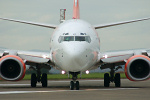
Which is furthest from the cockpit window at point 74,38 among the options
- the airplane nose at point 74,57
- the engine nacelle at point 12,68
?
the engine nacelle at point 12,68

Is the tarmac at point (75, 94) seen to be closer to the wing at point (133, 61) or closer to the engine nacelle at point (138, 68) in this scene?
the engine nacelle at point (138, 68)

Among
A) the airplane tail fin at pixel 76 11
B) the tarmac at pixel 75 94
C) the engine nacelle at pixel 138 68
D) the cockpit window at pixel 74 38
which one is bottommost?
the tarmac at pixel 75 94

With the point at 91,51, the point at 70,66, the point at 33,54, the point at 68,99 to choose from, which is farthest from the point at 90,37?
the point at 68,99

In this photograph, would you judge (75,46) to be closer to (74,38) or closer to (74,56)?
(74,56)

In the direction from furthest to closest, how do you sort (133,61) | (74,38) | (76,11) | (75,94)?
1. (76,11)
2. (133,61)
3. (74,38)
4. (75,94)

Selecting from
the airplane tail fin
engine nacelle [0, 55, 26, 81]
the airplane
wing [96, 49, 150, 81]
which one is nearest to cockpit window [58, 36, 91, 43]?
the airplane

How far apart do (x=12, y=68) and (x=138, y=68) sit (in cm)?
744

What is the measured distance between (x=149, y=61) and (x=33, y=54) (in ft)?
23.5

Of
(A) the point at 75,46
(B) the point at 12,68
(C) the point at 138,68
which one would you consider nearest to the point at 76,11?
(B) the point at 12,68

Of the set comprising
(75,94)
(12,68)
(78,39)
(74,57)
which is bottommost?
(75,94)

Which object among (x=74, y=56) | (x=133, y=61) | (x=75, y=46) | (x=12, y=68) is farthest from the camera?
(x=12, y=68)

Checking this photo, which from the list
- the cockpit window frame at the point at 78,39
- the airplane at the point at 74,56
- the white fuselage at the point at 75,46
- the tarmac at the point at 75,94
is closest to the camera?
the tarmac at the point at 75,94

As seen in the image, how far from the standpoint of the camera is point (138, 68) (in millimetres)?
24688

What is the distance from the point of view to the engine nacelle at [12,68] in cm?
2453
